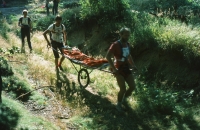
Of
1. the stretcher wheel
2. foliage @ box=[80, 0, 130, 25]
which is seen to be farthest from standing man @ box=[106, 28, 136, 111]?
foliage @ box=[80, 0, 130, 25]

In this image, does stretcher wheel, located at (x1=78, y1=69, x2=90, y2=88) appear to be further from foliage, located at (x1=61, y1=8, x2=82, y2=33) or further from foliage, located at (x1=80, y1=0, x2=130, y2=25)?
foliage, located at (x1=61, y1=8, x2=82, y2=33)

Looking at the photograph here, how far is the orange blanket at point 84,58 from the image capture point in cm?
802

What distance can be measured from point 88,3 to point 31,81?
24.3 feet

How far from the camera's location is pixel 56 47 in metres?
9.66

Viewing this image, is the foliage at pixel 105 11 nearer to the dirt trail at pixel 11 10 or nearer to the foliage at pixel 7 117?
the foliage at pixel 7 117

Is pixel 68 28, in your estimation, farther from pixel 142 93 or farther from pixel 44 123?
pixel 44 123

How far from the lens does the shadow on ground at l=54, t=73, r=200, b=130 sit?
22.0 feet

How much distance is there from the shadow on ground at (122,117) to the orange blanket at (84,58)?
0.97 metres

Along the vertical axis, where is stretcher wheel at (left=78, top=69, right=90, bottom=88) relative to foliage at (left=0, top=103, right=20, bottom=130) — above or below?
below

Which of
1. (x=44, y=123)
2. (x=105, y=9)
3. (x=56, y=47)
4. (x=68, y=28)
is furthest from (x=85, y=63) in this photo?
(x=68, y=28)

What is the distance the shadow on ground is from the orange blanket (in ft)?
3.19

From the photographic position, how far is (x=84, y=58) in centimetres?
862

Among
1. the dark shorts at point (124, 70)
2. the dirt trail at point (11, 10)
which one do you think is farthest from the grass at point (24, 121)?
the dirt trail at point (11, 10)

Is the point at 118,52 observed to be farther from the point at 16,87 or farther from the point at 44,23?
the point at 44,23
